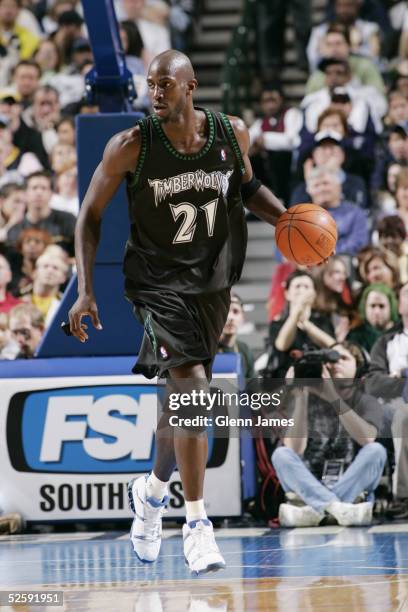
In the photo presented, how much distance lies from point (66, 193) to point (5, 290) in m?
1.61

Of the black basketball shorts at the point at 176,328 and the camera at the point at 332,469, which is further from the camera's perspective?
the camera at the point at 332,469

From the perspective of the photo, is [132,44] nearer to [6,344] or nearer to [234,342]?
[6,344]

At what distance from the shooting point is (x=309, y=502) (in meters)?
7.32

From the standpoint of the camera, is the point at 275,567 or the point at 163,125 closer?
the point at 163,125

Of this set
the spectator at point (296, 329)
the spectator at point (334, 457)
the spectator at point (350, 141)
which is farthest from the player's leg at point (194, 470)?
the spectator at point (350, 141)

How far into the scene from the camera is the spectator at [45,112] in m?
12.9

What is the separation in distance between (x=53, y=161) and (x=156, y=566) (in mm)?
7293

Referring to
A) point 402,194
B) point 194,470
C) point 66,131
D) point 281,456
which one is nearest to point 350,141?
point 402,194

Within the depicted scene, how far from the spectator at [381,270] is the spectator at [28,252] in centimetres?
300

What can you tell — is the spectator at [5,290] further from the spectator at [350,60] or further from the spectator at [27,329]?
the spectator at [350,60]

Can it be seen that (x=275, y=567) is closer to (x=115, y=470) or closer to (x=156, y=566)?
(x=156, y=566)

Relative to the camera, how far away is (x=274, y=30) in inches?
569

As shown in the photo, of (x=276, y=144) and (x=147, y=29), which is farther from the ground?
(x=147, y=29)

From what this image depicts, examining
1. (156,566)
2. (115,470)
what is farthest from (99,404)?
(156,566)
